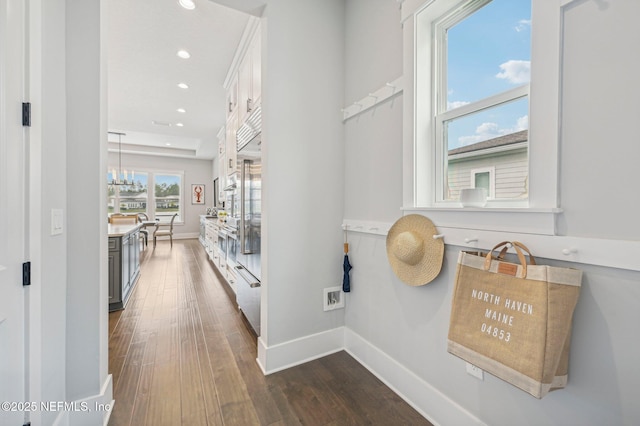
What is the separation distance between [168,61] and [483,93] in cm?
352

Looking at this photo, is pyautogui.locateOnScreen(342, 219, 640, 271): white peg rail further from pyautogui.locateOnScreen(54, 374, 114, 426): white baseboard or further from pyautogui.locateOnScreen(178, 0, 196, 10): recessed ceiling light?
pyautogui.locateOnScreen(178, 0, 196, 10): recessed ceiling light

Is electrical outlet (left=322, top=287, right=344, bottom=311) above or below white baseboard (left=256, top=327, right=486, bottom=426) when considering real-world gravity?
above

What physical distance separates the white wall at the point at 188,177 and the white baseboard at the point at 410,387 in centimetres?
850

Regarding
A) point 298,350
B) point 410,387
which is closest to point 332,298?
point 298,350

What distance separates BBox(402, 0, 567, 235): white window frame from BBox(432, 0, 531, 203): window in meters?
0.05

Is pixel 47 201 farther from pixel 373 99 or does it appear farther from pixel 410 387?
pixel 410 387

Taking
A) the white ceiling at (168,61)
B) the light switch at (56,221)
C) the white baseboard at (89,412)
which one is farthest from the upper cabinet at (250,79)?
the white baseboard at (89,412)

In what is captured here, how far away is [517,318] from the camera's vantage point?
962 mm

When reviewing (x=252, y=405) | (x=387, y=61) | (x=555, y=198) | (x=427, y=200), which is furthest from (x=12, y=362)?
(x=387, y=61)

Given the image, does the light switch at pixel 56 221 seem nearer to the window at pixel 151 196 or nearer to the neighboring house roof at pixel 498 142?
the neighboring house roof at pixel 498 142

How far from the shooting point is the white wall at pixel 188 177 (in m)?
8.63

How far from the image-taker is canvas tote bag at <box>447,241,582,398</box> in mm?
890

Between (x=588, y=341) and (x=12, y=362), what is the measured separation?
205 centimetres

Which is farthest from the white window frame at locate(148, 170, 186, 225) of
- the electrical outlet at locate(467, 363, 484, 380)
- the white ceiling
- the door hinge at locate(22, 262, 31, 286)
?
the electrical outlet at locate(467, 363, 484, 380)
